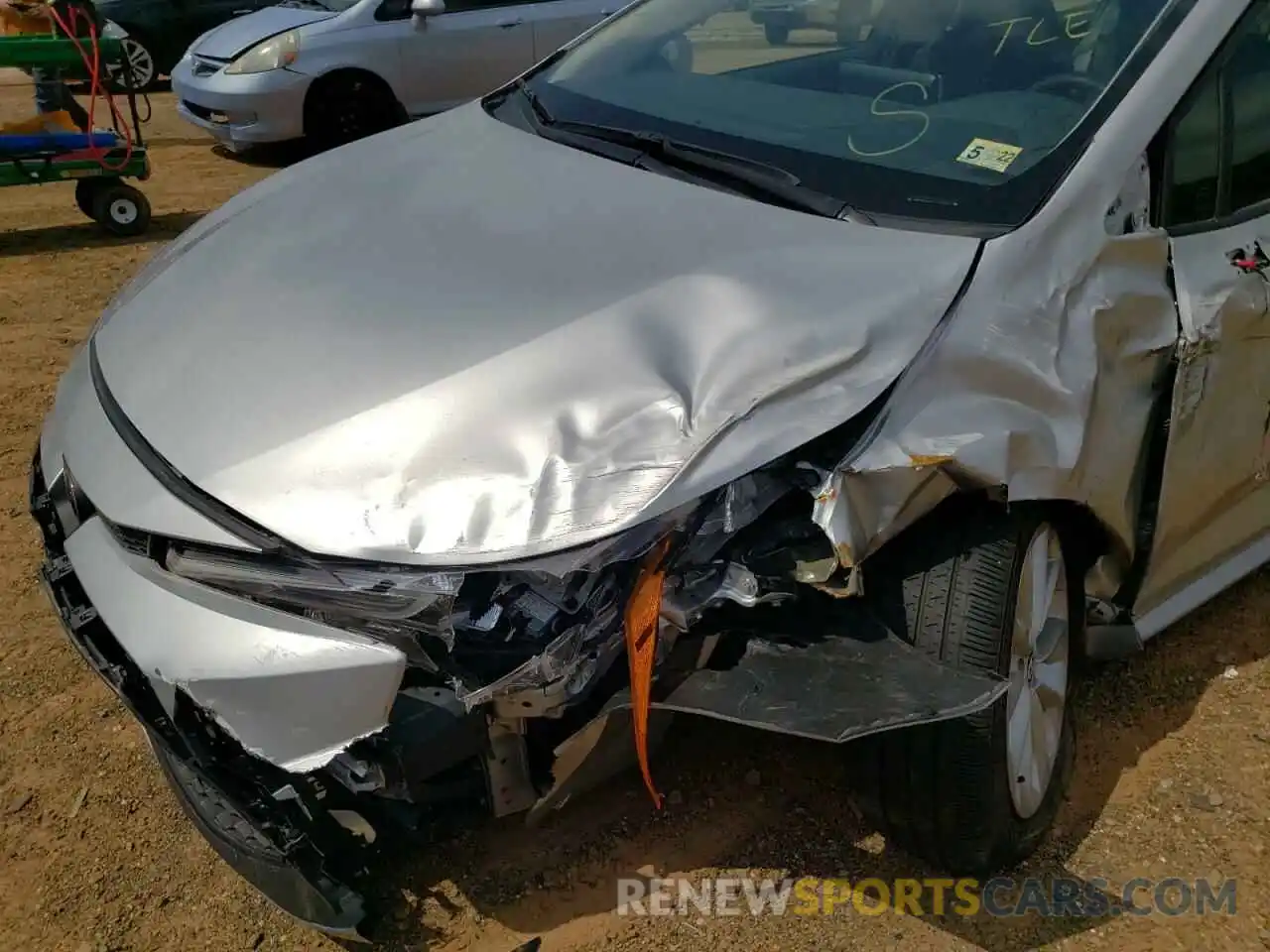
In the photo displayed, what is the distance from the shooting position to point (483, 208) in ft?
8.05

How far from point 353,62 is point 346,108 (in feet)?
1.03

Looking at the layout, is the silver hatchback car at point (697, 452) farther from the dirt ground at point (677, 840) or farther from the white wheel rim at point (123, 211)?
the white wheel rim at point (123, 211)

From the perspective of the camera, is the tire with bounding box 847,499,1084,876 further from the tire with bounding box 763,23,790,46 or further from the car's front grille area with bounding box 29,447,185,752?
the tire with bounding box 763,23,790,46

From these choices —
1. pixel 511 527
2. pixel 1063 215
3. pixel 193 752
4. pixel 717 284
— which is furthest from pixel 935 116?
pixel 193 752

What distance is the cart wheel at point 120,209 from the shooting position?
6594 mm

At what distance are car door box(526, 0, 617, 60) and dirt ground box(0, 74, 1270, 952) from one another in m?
6.23

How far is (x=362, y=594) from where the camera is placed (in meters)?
1.72

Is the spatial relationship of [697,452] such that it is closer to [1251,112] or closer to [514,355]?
[514,355]

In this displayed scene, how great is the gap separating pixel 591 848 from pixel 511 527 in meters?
0.95

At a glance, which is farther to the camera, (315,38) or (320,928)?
(315,38)

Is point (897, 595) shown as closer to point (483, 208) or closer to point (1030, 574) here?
point (1030, 574)

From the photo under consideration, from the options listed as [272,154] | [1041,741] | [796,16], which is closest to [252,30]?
[272,154]

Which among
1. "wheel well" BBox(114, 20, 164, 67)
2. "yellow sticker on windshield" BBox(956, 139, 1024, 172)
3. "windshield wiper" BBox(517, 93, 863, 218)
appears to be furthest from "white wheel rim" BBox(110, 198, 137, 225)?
"yellow sticker on windshield" BBox(956, 139, 1024, 172)

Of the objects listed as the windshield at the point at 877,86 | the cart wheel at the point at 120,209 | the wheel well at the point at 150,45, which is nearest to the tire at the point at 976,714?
the windshield at the point at 877,86
